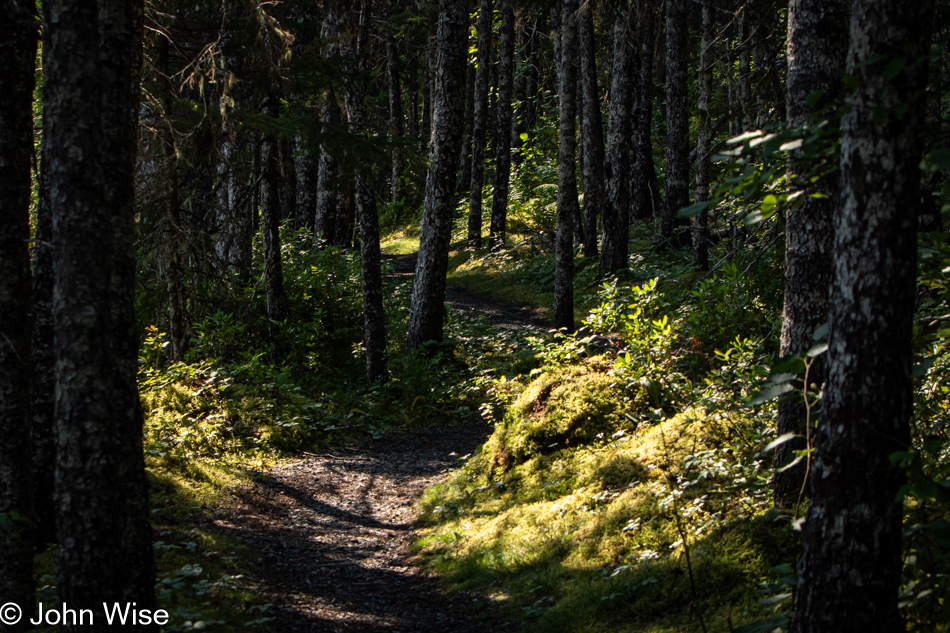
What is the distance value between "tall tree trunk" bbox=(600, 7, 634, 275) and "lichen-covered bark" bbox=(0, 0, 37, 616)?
47.0 feet

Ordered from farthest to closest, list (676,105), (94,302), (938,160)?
1. (676,105)
2. (94,302)
3. (938,160)

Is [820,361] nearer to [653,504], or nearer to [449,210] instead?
[653,504]

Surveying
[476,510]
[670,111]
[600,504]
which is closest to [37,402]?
[476,510]

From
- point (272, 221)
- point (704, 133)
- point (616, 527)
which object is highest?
point (704, 133)

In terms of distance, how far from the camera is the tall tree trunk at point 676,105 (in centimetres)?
1678

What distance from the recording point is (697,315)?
8367 millimetres

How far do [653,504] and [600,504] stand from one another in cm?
66

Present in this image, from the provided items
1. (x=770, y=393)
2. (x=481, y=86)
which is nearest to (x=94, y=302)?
(x=770, y=393)

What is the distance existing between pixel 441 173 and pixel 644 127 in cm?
981

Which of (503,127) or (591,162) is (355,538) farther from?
(503,127)

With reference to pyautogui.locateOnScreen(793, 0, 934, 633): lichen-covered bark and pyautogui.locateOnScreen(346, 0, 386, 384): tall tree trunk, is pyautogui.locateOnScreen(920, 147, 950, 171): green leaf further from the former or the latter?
pyautogui.locateOnScreen(346, 0, 386, 384): tall tree trunk

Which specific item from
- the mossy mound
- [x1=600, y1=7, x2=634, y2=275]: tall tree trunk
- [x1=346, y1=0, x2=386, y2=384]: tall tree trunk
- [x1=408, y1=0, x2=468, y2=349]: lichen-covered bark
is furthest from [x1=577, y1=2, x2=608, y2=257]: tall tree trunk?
the mossy mound

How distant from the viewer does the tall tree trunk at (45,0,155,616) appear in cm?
338

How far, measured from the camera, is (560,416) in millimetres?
7652
